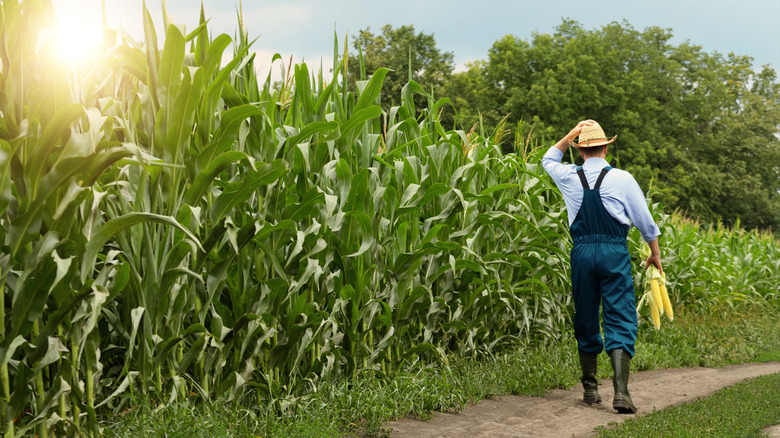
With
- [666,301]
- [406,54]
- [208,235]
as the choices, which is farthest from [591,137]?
[406,54]

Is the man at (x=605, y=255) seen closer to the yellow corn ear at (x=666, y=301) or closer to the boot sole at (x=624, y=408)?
the boot sole at (x=624, y=408)

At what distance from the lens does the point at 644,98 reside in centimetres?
4353

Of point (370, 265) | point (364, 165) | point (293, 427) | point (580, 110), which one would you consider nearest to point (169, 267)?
point (293, 427)

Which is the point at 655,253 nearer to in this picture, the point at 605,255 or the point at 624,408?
the point at 605,255

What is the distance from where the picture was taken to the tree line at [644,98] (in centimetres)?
3888

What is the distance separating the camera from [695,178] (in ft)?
132

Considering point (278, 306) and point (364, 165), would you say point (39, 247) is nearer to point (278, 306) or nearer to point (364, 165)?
point (278, 306)

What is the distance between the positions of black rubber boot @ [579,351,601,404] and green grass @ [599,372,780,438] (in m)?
0.48

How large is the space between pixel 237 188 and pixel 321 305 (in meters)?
1.14

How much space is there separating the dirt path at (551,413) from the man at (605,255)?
0.28 meters

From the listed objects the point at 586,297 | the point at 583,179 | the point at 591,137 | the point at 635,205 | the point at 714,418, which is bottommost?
the point at 714,418

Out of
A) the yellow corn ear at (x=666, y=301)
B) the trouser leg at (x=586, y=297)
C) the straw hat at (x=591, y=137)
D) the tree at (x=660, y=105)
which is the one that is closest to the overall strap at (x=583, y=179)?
the straw hat at (x=591, y=137)

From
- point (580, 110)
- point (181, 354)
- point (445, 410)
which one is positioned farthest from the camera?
point (580, 110)

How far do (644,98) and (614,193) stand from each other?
138 ft
